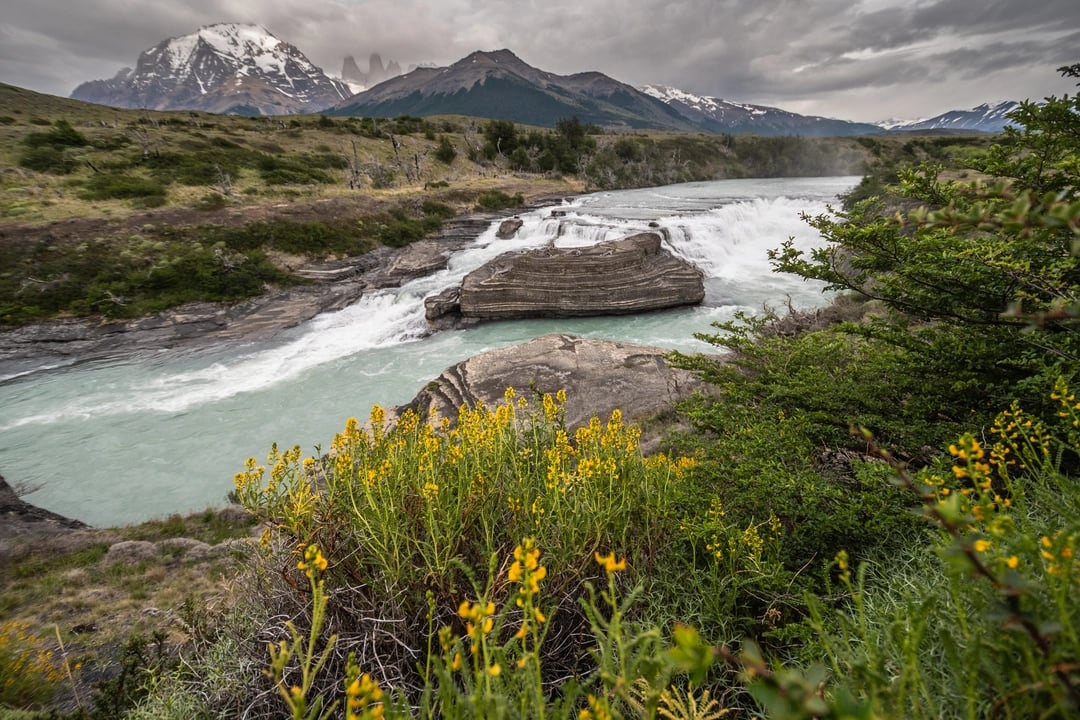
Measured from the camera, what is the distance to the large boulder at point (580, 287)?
1925cm

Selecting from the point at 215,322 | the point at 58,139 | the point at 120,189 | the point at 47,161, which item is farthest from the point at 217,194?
the point at 215,322

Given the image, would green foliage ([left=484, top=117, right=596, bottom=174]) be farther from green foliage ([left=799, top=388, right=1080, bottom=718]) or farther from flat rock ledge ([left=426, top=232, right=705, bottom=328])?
green foliage ([left=799, top=388, right=1080, bottom=718])

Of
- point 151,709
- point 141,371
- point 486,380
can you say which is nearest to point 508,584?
point 151,709

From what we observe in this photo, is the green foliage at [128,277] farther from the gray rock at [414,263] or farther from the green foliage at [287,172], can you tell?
the green foliage at [287,172]

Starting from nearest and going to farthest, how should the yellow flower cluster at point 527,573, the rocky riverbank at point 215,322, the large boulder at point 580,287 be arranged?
1. the yellow flower cluster at point 527,573
2. the rocky riverbank at point 215,322
3. the large boulder at point 580,287

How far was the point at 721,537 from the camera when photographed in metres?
3.08

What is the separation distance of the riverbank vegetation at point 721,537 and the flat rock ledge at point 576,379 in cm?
586

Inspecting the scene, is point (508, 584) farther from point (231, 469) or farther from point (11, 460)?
point (11, 460)

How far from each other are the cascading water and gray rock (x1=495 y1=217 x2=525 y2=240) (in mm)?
4414

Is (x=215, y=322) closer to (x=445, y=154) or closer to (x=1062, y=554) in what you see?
(x=1062, y=554)

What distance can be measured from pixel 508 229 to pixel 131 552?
25.2m

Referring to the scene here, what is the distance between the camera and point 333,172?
42375 millimetres

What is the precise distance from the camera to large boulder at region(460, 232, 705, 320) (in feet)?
63.2

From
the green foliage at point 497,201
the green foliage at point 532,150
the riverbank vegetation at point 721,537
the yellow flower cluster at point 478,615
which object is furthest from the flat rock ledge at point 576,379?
the green foliage at point 532,150
